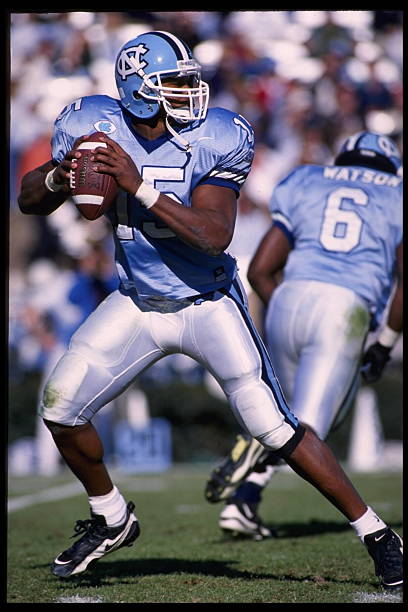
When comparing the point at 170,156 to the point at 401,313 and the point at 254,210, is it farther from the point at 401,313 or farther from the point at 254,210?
the point at 254,210

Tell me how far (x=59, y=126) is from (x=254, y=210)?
5718 millimetres

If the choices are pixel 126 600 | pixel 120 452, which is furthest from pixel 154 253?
pixel 120 452

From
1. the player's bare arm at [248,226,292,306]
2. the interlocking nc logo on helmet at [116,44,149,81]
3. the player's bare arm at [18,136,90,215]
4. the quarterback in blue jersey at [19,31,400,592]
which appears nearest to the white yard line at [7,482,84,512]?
the player's bare arm at [248,226,292,306]

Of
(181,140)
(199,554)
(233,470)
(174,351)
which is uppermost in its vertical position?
(181,140)

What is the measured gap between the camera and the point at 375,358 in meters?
4.34

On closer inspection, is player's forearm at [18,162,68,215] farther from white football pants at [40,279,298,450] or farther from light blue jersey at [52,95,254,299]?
white football pants at [40,279,298,450]

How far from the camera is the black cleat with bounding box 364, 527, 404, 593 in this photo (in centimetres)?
304

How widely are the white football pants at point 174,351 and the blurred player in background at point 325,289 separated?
0.86 m

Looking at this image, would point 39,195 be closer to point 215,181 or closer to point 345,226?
point 215,181

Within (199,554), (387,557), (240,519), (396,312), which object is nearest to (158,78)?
(387,557)

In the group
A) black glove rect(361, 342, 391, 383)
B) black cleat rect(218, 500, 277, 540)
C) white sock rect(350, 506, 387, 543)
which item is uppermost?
black glove rect(361, 342, 391, 383)

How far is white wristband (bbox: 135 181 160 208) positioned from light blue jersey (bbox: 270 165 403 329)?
1479 mm

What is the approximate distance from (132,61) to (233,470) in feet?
5.98

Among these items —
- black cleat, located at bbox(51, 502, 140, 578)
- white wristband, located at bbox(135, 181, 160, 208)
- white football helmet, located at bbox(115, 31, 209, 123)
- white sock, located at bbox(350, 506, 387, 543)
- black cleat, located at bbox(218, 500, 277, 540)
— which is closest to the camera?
white wristband, located at bbox(135, 181, 160, 208)
